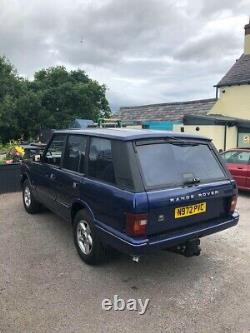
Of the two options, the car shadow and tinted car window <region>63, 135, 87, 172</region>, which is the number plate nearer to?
the car shadow

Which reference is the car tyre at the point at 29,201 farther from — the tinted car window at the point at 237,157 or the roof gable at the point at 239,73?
the roof gable at the point at 239,73

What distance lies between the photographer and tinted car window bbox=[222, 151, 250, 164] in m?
8.64

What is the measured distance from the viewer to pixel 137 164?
11.0 ft

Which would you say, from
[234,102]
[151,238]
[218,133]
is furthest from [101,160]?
[234,102]

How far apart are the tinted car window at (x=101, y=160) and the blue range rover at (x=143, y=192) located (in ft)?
0.04

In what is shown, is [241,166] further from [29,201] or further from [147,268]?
[29,201]

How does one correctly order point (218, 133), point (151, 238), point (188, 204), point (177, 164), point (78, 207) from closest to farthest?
1. point (151, 238)
2. point (188, 204)
3. point (177, 164)
4. point (78, 207)
5. point (218, 133)

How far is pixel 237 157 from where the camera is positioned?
8.92 m

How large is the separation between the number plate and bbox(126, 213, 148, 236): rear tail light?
0.46 m

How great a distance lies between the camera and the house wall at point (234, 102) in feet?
54.1

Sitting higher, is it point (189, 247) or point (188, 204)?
point (188, 204)

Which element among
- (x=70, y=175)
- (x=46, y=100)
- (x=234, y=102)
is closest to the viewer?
(x=70, y=175)

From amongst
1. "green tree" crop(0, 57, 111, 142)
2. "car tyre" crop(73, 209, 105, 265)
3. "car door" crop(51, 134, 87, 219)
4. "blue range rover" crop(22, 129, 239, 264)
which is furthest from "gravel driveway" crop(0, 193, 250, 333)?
"green tree" crop(0, 57, 111, 142)

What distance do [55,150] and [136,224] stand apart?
2.58 m
